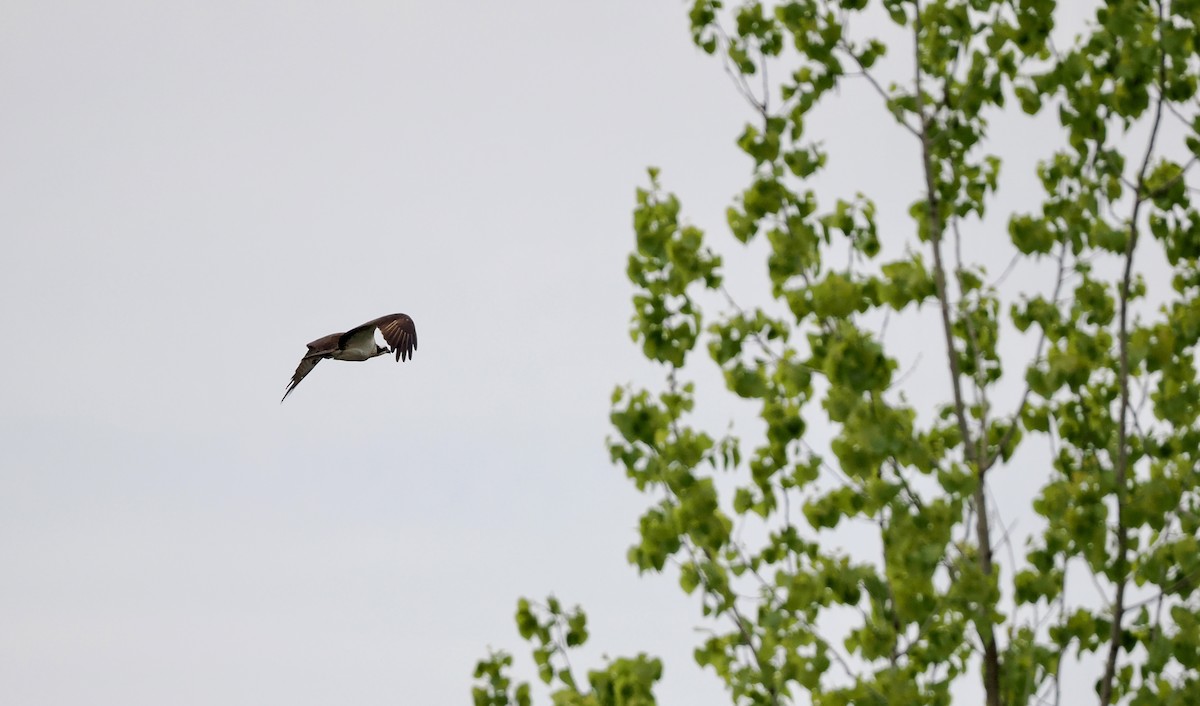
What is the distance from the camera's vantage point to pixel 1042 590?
720 cm

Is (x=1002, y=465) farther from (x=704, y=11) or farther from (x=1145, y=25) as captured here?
(x=704, y=11)

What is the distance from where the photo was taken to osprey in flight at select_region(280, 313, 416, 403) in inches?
523

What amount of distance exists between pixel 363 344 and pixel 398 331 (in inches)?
17.7

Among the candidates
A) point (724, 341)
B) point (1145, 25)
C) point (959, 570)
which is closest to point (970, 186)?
point (1145, 25)

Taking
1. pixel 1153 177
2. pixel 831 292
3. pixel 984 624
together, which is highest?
pixel 1153 177

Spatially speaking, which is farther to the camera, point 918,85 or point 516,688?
point 918,85

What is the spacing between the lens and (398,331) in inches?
539

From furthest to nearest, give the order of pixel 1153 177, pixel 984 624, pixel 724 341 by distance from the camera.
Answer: pixel 1153 177, pixel 724 341, pixel 984 624

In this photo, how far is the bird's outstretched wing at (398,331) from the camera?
13477mm

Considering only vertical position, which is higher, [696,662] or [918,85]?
[918,85]

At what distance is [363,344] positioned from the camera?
43.8 feet

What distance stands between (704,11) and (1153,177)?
2.63 m

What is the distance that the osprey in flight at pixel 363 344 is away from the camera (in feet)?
43.6

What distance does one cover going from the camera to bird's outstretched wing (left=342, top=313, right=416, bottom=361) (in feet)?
44.2
